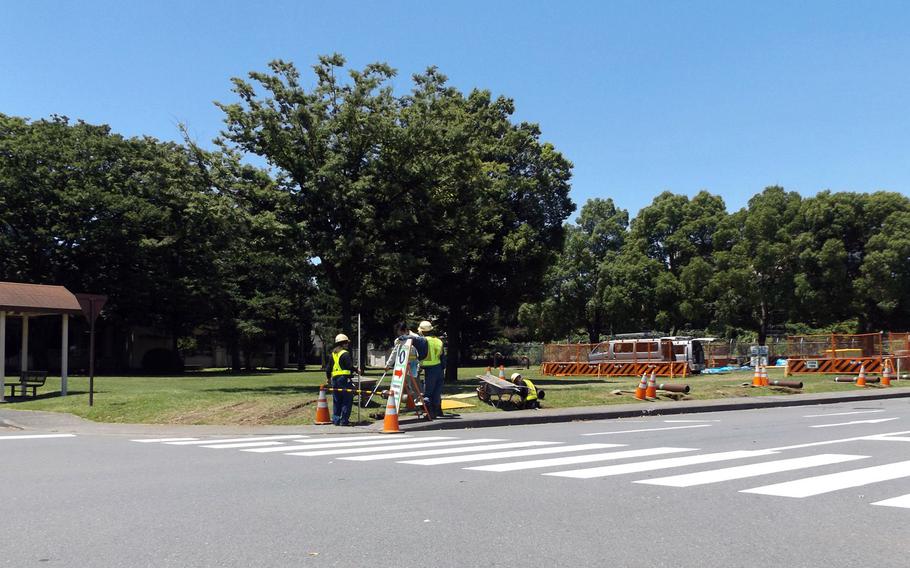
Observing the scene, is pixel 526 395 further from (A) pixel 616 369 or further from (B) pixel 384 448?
(A) pixel 616 369

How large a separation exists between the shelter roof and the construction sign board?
45.0 ft

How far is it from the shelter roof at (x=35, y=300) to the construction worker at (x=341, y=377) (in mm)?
12286

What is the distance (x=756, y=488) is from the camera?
28.7ft

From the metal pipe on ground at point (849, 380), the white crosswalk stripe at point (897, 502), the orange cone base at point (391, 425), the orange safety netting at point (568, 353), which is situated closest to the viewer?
the white crosswalk stripe at point (897, 502)

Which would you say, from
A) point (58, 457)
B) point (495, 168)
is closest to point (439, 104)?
point (495, 168)

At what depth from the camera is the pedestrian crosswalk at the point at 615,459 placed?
926 cm

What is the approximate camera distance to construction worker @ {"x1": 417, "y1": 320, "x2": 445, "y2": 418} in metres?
16.9

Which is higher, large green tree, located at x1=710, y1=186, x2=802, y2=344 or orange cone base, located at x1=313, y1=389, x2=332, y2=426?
large green tree, located at x1=710, y1=186, x2=802, y2=344

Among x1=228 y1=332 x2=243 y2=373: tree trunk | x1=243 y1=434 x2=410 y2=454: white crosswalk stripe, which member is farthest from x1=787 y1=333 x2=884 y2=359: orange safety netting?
x1=228 y1=332 x2=243 y2=373: tree trunk

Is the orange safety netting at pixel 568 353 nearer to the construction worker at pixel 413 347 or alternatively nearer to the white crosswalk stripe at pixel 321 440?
the construction worker at pixel 413 347

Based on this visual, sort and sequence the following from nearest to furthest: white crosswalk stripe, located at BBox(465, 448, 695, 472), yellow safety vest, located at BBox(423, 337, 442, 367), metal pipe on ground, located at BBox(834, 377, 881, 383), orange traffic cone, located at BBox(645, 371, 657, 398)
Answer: white crosswalk stripe, located at BBox(465, 448, 695, 472) → yellow safety vest, located at BBox(423, 337, 442, 367) → orange traffic cone, located at BBox(645, 371, 657, 398) → metal pipe on ground, located at BBox(834, 377, 881, 383)

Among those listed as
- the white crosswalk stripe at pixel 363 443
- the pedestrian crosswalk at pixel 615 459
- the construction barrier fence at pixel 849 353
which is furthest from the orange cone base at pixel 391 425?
the construction barrier fence at pixel 849 353

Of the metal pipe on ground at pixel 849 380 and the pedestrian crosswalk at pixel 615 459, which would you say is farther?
the metal pipe on ground at pixel 849 380

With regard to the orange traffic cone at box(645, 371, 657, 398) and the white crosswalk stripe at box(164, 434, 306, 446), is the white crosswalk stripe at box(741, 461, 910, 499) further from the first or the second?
the orange traffic cone at box(645, 371, 657, 398)
